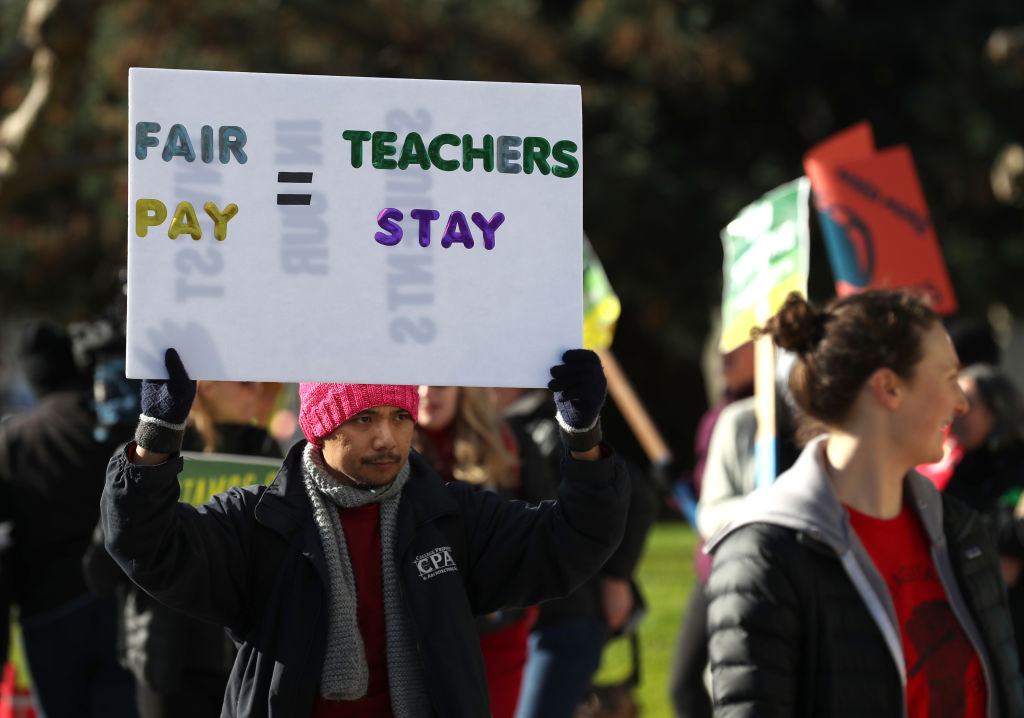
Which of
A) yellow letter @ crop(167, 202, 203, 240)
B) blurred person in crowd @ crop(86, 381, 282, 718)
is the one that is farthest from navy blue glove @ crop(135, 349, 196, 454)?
blurred person in crowd @ crop(86, 381, 282, 718)

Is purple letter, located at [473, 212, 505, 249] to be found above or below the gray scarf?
above

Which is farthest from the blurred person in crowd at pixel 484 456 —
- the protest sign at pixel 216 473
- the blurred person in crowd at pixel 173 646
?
the blurred person in crowd at pixel 173 646

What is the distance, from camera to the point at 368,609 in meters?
2.79

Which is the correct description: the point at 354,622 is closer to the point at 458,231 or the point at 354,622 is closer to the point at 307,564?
the point at 307,564

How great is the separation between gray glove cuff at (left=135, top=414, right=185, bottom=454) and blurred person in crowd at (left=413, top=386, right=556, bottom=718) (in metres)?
1.75

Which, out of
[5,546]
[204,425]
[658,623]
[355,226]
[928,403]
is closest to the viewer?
[355,226]

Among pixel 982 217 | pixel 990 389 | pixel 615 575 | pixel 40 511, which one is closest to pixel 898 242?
pixel 990 389

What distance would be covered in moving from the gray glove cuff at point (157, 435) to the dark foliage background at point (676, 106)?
11403 millimetres

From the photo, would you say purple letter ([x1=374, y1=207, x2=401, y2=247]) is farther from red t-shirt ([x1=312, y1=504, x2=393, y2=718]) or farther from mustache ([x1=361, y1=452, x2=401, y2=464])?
red t-shirt ([x1=312, y1=504, x2=393, y2=718])

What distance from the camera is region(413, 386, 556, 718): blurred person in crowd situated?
425 cm

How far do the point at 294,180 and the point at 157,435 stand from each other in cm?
56

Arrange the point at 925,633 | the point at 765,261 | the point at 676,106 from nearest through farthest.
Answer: the point at 925,633, the point at 765,261, the point at 676,106

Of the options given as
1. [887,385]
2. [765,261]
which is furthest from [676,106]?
[887,385]

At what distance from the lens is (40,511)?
200 inches
